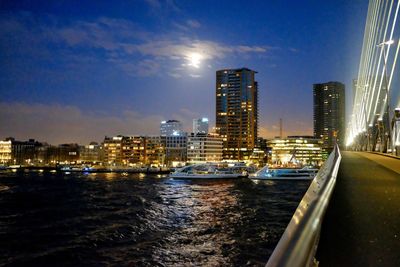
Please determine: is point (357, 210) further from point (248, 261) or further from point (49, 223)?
point (49, 223)

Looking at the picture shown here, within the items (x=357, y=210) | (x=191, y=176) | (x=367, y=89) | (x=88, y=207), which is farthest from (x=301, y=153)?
(x=357, y=210)

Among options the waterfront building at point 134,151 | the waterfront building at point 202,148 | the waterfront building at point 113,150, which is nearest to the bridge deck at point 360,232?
the waterfront building at point 202,148

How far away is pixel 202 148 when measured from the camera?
529ft

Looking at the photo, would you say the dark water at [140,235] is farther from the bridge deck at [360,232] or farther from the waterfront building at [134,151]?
the waterfront building at [134,151]

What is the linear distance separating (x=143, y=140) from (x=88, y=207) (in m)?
139

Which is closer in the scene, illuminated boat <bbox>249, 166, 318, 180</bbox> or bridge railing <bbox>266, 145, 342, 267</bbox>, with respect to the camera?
bridge railing <bbox>266, 145, 342, 267</bbox>

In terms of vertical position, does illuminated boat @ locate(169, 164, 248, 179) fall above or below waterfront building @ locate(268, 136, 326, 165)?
below

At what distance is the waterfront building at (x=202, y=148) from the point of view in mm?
160000

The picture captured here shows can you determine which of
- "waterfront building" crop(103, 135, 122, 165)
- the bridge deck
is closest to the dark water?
the bridge deck

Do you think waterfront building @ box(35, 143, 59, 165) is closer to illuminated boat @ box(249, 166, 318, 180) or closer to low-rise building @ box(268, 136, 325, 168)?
low-rise building @ box(268, 136, 325, 168)

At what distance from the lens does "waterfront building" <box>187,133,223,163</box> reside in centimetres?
16000

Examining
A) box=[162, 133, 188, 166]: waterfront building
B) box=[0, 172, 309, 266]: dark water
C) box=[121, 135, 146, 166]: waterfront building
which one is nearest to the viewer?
box=[0, 172, 309, 266]: dark water

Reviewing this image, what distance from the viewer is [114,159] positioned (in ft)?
577

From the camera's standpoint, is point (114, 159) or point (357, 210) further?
point (114, 159)
